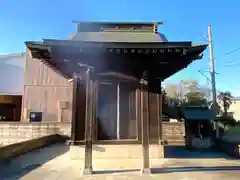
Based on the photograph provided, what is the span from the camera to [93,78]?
5707 mm

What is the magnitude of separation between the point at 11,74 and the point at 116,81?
13.1m

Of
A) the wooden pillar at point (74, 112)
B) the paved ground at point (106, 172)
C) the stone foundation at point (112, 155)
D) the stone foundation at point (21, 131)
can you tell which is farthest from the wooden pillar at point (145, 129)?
the stone foundation at point (21, 131)

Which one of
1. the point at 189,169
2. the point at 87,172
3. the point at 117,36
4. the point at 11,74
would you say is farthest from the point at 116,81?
the point at 11,74

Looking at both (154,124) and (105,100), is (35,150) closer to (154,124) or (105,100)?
(105,100)

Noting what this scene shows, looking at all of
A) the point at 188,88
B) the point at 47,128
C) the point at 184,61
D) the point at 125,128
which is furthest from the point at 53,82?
the point at 188,88

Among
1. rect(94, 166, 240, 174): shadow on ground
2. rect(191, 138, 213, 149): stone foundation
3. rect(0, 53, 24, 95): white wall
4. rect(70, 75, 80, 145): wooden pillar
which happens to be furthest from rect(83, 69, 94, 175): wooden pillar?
rect(0, 53, 24, 95): white wall

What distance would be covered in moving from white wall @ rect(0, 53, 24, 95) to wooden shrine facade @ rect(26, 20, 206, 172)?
11.4 m

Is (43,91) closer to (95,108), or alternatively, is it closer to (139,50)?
(95,108)

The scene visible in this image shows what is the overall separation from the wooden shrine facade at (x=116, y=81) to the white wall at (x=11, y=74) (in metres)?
11.4

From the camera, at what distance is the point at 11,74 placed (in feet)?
54.1

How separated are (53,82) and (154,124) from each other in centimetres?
985

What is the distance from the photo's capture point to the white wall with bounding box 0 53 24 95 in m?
16.1

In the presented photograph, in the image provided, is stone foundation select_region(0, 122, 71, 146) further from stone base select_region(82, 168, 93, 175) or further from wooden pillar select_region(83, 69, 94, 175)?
stone base select_region(82, 168, 93, 175)

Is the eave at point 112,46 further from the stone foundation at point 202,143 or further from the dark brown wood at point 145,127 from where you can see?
the stone foundation at point 202,143
